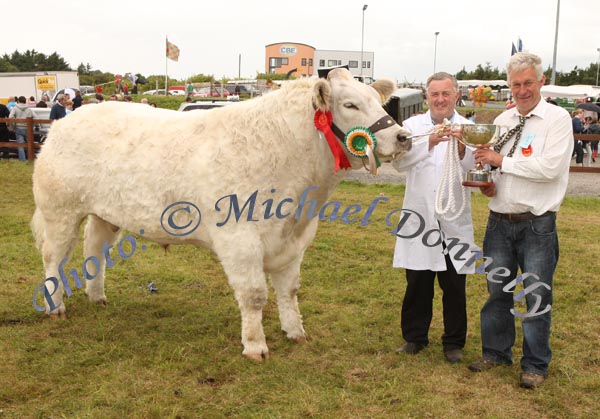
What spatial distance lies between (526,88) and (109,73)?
72.3 metres

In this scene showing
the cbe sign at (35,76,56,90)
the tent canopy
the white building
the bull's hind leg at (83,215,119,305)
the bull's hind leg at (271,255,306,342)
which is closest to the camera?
the bull's hind leg at (271,255,306,342)

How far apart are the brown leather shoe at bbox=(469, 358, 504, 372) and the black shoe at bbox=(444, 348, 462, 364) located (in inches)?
5.1

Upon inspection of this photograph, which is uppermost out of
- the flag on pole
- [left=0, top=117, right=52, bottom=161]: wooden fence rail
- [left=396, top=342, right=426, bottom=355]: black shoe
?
the flag on pole

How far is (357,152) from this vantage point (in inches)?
157

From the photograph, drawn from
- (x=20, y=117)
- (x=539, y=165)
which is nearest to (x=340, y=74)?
(x=539, y=165)

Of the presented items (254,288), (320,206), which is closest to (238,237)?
(254,288)

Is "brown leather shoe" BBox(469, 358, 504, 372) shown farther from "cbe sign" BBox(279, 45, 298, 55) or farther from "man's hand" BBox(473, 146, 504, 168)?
"cbe sign" BBox(279, 45, 298, 55)

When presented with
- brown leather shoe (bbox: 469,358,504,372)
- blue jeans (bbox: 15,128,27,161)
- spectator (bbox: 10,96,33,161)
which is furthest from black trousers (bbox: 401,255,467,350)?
spectator (bbox: 10,96,33,161)

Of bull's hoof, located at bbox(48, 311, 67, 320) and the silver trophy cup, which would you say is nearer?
the silver trophy cup

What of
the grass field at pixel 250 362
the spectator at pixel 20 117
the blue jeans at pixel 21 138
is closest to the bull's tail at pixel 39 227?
the grass field at pixel 250 362

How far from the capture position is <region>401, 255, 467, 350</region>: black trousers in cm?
441

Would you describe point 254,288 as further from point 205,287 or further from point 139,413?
point 205,287

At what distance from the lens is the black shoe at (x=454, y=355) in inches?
175

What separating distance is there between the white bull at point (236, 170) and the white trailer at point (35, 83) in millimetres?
28948
